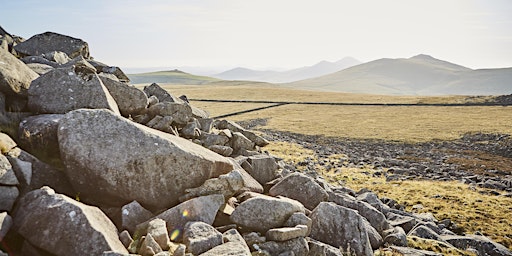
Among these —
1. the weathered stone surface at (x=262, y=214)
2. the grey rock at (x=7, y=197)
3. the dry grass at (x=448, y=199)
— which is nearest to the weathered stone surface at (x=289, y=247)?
the weathered stone surface at (x=262, y=214)

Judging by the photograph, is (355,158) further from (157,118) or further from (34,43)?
(34,43)

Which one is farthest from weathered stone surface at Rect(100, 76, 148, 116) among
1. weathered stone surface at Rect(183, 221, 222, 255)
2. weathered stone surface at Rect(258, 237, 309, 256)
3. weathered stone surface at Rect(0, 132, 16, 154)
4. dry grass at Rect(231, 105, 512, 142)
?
dry grass at Rect(231, 105, 512, 142)

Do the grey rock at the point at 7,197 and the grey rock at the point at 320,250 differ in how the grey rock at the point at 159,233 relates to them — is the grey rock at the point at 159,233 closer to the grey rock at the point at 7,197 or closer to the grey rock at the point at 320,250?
the grey rock at the point at 7,197

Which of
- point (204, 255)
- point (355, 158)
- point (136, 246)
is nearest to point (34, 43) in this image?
point (136, 246)

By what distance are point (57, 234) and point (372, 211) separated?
469 inches

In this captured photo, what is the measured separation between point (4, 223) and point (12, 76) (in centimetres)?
663

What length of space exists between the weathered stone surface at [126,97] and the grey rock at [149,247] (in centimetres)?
776

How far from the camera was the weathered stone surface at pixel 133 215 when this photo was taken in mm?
9219

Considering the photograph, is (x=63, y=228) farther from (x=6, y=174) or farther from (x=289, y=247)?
(x=289, y=247)

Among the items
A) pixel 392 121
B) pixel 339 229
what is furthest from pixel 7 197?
pixel 392 121

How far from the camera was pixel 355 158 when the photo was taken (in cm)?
4106

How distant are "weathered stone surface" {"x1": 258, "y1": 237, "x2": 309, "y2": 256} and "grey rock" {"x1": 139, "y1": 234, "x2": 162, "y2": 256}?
280cm

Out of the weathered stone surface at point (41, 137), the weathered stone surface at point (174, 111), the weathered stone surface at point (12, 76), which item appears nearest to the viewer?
the weathered stone surface at point (41, 137)

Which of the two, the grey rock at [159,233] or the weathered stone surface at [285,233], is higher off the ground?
the grey rock at [159,233]
